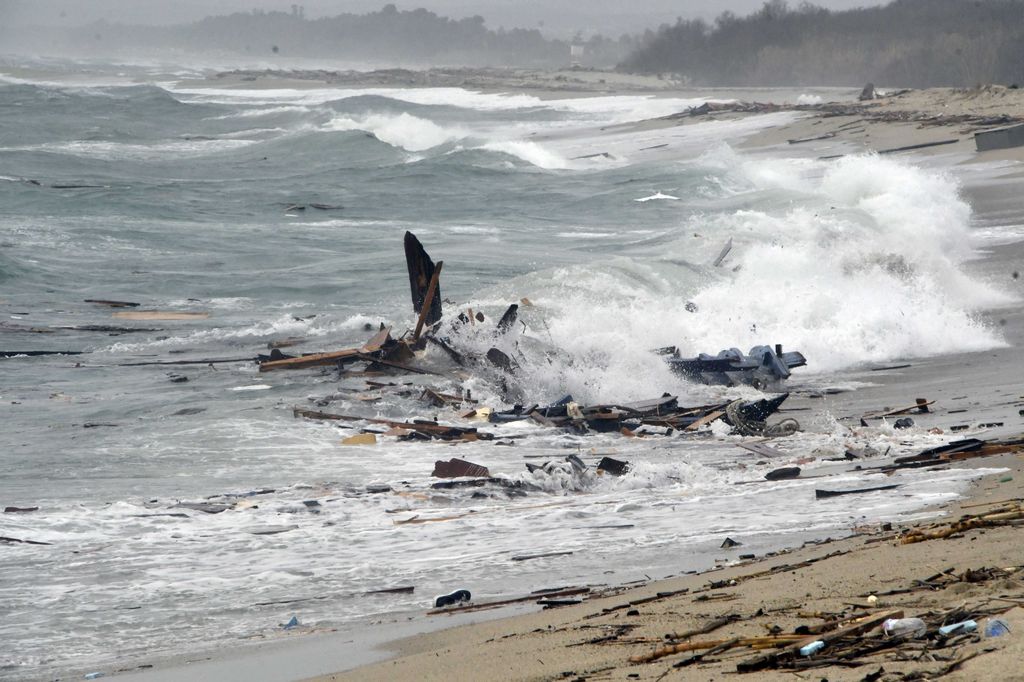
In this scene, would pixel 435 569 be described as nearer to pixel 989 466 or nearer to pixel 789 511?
pixel 789 511

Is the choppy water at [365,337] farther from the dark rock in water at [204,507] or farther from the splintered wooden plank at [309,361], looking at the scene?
the splintered wooden plank at [309,361]

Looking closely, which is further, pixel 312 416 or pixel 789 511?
pixel 312 416

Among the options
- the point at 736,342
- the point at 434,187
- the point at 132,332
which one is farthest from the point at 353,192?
the point at 736,342

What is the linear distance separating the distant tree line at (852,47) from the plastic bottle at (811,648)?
63.9m

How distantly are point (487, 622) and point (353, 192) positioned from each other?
101 feet

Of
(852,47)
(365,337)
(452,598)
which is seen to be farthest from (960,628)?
(852,47)

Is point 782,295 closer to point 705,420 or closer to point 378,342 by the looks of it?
point 378,342

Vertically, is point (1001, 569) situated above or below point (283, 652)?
above

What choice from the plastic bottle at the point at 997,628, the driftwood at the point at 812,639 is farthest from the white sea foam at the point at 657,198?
the plastic bottle at the point at 997,628

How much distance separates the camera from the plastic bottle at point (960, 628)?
422 centimetres

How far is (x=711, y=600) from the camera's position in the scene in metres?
5.59

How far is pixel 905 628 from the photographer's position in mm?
4359

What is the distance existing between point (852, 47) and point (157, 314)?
75.5 m

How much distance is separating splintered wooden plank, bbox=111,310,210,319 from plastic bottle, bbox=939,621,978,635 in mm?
15628
